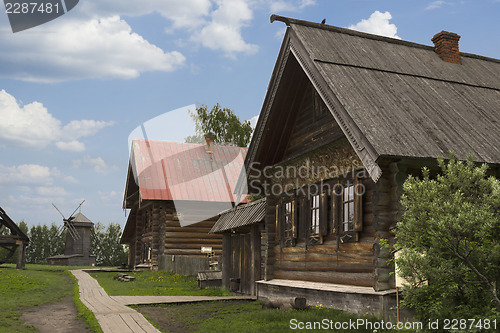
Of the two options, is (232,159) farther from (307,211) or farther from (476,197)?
(476,197)

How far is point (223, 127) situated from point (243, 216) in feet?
84.2

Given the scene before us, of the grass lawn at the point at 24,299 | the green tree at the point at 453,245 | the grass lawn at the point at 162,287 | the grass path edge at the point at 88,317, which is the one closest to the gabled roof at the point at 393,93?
the green tree at the point at 453,245

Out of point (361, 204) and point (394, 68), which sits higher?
point (394, 68)

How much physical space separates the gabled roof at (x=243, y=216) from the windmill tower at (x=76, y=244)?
135ft

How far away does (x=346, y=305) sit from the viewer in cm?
1117

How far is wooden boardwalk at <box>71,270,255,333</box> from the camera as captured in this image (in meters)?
10.7

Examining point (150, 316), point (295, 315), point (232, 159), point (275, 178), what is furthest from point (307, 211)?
point (232, 159)

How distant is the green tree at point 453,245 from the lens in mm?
7984

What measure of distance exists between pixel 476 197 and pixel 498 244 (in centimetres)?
83

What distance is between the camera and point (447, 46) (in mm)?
15367

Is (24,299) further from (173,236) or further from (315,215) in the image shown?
(173,236)

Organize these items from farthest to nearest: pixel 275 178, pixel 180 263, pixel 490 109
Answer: pixel 180 263, pixel 275 178, pixel 490 109

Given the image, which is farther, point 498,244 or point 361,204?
point 361,204

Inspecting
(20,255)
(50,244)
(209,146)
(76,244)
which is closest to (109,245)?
(50,244)
